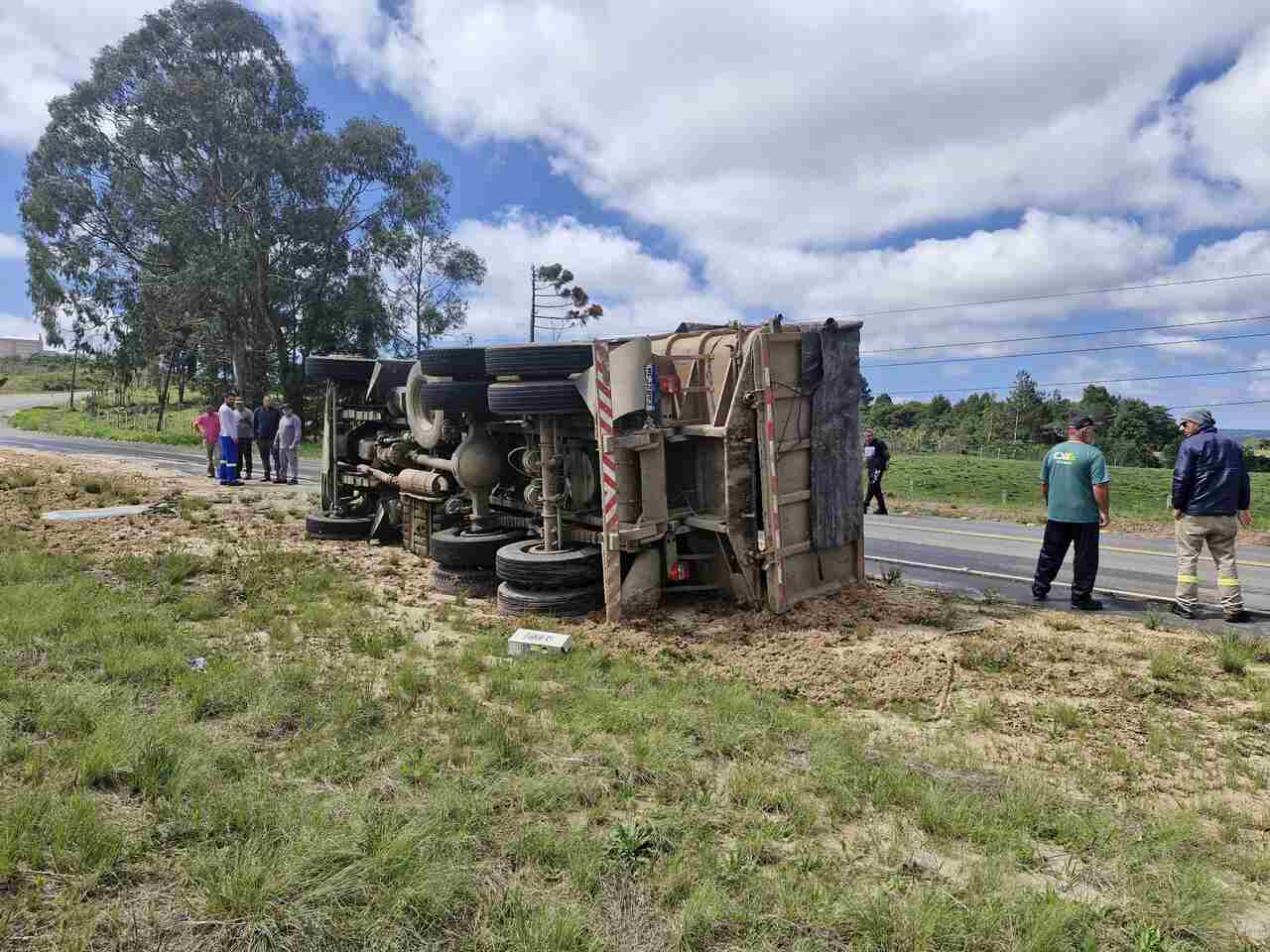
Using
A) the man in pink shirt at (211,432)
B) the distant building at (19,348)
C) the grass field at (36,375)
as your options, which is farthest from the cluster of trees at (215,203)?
the distant building at (19,348)

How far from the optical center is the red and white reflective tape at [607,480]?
596 centimetres

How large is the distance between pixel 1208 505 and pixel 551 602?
215 inches

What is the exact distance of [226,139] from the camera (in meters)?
31.5

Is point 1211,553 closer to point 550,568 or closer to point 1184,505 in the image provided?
point 1184,505

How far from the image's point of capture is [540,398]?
6.07 meters

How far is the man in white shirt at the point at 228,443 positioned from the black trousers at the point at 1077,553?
1432 cm

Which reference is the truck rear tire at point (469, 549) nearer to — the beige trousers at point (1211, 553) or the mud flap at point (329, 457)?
the mud flap at point (329, 457)

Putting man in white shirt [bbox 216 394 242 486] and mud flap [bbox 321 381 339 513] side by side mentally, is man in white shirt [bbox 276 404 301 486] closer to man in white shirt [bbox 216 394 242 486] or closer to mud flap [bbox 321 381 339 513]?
man in white shirt [bbox 216 394 242 486]

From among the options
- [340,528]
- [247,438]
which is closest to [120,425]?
[247,438]

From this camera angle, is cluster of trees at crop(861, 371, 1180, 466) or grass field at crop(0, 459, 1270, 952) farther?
cluster of trees at crop(861, 371, 1180, 466)

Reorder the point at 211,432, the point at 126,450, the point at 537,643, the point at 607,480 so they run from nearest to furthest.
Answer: the point at 537,643 < the point at 607,480 < the point at 211,432 < the point at 126,450

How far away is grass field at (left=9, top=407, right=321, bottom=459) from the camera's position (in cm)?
2961

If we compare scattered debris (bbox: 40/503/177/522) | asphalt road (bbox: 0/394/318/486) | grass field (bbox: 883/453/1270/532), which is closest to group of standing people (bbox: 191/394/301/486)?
asphalt road (bbox: 0/394/318/486)

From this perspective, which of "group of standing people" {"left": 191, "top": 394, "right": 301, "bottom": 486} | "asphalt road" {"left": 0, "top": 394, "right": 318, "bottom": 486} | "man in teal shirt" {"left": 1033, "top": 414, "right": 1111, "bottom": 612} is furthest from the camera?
"asphalt road" {"left": 0, "top": 394, "right": 318, "bottom": 486}
